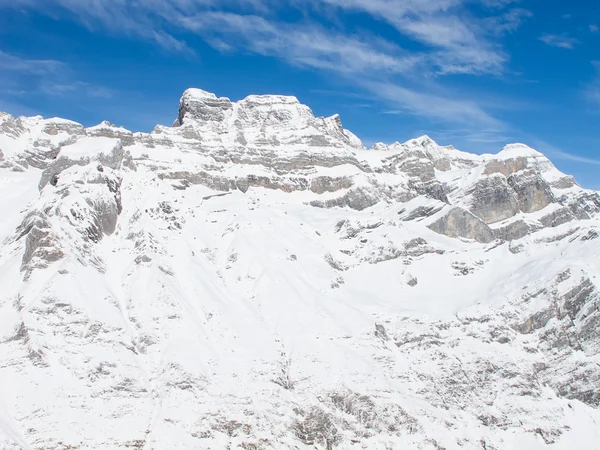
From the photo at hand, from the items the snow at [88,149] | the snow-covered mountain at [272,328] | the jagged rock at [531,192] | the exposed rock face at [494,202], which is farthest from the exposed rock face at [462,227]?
the snow at [88,149]

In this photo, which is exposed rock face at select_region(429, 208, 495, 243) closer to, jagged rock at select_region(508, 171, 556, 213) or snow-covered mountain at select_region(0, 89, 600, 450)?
snow-covered mountain at select_region(0, 89, 600, 450)

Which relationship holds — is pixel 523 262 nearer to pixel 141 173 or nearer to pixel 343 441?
pixel 343 441

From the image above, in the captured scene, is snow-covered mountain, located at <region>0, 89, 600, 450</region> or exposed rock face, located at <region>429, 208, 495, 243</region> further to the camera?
exposed rock face, located at <region>429, 208, 495, 243</region>

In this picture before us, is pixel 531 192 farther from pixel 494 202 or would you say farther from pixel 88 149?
pixel 88 149

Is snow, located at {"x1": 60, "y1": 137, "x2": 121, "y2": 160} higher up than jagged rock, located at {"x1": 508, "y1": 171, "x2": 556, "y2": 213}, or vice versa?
jagged rock, located at {"x1": 508, "y1": 171, "x2": 556, "y2": 213}

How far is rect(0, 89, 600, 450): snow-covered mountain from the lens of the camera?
91438 millimetres

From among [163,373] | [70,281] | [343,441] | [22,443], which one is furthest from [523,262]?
[22,443]

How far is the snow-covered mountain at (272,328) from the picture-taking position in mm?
91438

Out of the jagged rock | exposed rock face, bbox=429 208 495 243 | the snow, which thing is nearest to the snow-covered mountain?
the snow

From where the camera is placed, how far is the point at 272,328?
110938mm

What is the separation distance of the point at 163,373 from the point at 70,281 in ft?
65.6

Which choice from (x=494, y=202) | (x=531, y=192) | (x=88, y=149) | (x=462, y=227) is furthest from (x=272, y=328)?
(x=531, y=192)

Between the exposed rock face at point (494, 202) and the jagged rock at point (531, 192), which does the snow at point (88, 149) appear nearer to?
the exposed rock face at point (494, 202)

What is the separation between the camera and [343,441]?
9350 cm
